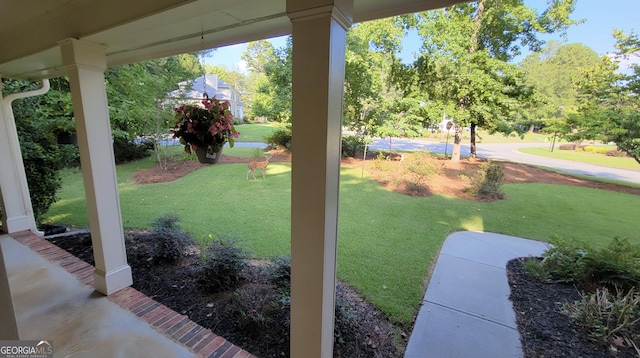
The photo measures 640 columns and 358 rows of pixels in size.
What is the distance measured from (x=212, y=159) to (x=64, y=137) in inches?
127

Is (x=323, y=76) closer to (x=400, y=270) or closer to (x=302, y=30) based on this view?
(x=302, y=30)

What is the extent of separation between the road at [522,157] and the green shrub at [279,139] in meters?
3.12

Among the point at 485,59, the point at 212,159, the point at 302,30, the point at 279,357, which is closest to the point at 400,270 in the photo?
the point at 279,357

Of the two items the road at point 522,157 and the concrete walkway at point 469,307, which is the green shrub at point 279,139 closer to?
the road at point 522,157

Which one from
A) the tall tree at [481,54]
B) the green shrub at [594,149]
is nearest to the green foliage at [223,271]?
the tall tree at [481,54]

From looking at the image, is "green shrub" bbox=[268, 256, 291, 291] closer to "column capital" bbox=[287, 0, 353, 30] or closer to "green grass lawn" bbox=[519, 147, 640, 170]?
"column capital" bbox=[287, 0, 353, 30]

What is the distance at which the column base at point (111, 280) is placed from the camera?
2261mm

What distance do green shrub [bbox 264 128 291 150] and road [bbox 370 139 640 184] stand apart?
3.12m

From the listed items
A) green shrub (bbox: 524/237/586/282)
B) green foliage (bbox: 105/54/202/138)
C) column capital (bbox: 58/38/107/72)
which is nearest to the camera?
column capital (bbox: 58/38/107/72)

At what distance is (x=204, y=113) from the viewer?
5.61 feet

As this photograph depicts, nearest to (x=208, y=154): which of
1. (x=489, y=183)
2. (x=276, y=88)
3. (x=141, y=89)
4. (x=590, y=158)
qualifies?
(x=141, y=89)

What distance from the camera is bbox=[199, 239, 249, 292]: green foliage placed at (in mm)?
2459

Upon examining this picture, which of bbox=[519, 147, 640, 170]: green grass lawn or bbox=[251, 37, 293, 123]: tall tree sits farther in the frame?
bbox=[251, 37, 293, 123]: tall tree

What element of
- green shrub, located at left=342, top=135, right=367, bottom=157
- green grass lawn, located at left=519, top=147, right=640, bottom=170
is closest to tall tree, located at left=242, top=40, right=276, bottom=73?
green shrub, located at left=342, top=135, right=367, bottom=157
